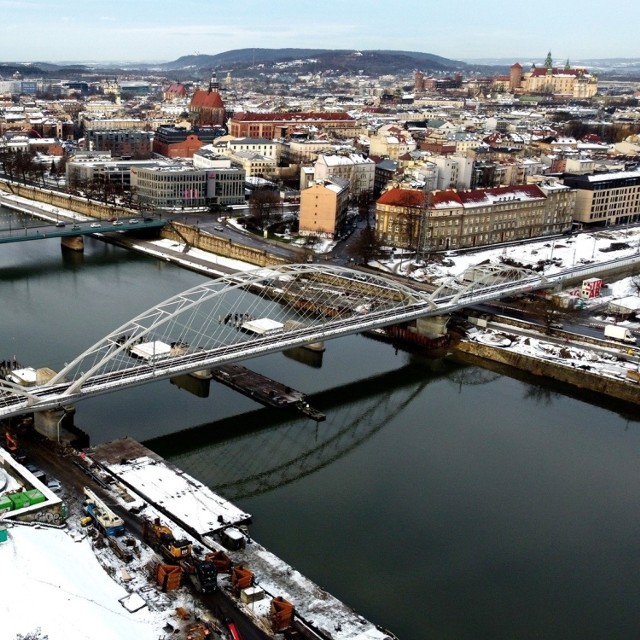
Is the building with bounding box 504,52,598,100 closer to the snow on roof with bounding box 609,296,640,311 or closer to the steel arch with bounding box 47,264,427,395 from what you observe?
the snow on roof with bounding box 609,296,640,311

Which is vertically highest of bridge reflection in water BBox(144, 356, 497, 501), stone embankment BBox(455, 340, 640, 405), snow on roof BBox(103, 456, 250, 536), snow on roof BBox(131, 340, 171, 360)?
snow on roof BBox(131, 340, 171, 360)

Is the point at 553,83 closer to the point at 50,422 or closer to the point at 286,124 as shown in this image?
the point at 286,124

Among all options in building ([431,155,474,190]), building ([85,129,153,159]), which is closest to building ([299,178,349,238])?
building ([431,155,474,190])

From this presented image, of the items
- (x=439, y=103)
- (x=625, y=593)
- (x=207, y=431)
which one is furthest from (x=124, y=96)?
(x=625, y=593)

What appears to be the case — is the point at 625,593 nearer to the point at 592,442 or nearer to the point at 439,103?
the point at 592,442

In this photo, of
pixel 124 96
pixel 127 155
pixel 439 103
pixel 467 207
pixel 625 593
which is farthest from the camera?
pixel 124 96
